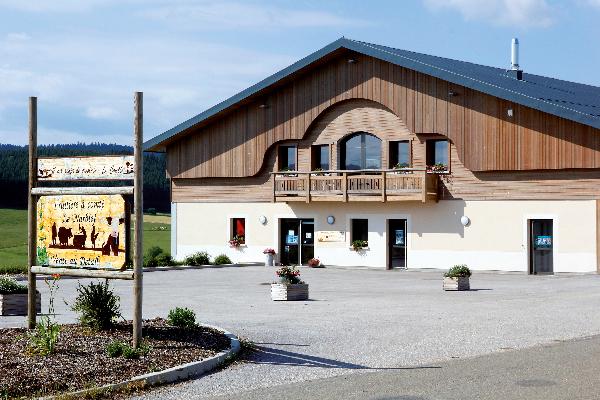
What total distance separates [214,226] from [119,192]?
30.7m

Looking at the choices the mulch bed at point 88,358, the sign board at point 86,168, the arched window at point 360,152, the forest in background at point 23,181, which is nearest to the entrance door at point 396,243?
the arched window at point 360,152

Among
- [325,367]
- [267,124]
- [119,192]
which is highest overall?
[267,124]

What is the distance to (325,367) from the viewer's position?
1249cm

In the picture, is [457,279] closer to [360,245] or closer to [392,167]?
[392,167]

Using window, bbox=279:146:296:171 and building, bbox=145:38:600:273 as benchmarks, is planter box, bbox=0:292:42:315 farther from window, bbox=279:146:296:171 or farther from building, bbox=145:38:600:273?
window, bbox=279:146:296:171

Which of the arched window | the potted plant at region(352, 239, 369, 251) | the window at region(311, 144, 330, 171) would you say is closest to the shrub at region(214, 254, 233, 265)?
the window at region(311, 144, 330, 171)

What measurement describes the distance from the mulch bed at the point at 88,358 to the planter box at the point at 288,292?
7.62 m

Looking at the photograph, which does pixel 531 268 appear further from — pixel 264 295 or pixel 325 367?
pixel 325 367

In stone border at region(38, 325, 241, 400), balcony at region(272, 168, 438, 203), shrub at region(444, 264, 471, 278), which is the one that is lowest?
stone border at region(38, 325, 241, 400)

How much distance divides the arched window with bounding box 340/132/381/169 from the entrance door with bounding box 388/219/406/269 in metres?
2.53

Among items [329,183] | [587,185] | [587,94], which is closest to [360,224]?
[329,183]

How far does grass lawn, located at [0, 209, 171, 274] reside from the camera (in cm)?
5444

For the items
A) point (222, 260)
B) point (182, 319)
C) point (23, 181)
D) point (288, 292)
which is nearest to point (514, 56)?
point (222, 260)

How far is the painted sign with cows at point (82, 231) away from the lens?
1415 cm
